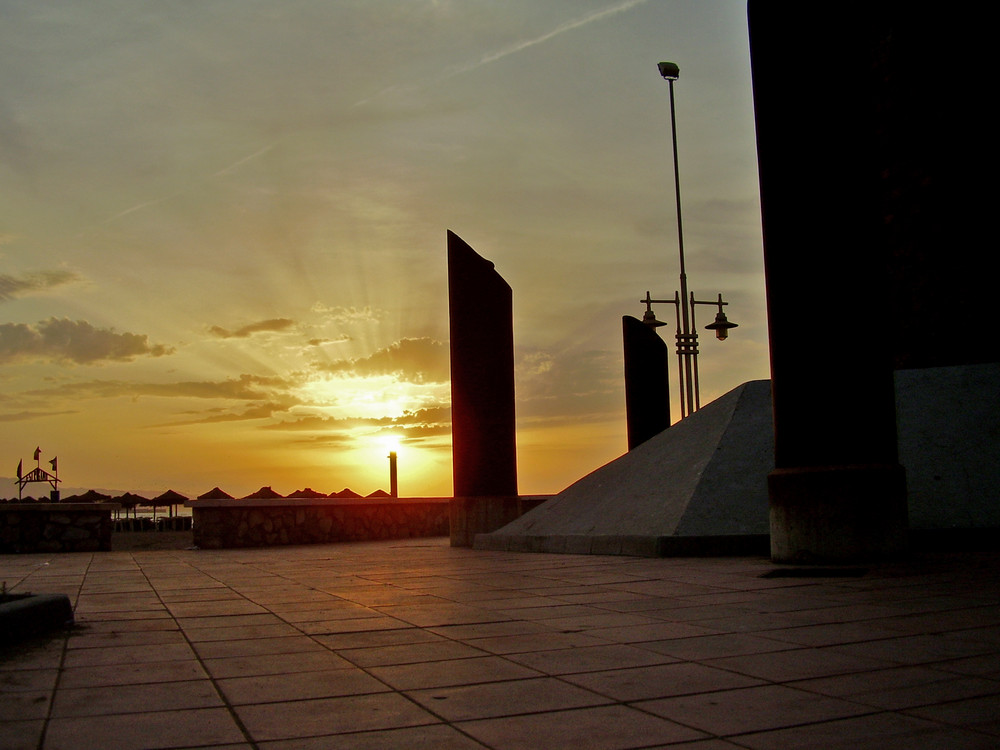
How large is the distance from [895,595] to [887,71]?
9303 millimetres

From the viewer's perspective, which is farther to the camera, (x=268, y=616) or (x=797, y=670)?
(x=268, y=616)

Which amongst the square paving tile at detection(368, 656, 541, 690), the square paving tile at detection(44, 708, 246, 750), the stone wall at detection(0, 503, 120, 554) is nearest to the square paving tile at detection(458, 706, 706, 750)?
the square paving tile at detection(368, 656, 541, 690)

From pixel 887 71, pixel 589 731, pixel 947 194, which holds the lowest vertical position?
pixel 589 731

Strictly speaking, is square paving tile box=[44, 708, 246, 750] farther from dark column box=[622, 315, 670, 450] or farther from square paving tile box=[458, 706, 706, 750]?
dark column box=[622, 315, 670, 450]

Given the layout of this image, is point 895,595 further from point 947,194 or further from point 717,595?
point 947,194

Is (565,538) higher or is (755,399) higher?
(755,399)

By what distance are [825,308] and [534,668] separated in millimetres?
5048

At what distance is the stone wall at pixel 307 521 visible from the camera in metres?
16.0

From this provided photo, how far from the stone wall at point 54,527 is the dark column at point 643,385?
993cm

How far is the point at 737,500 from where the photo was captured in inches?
365

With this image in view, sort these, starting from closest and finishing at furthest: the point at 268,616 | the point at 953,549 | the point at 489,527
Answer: the point at 268,616
the point at 953,549
the point at 489,527

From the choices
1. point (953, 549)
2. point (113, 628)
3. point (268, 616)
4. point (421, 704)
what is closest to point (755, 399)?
point (953, 549)

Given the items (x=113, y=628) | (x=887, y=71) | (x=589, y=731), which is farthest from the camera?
(x=887, y=71)

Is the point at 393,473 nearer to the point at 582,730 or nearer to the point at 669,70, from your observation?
the point at 669,70
